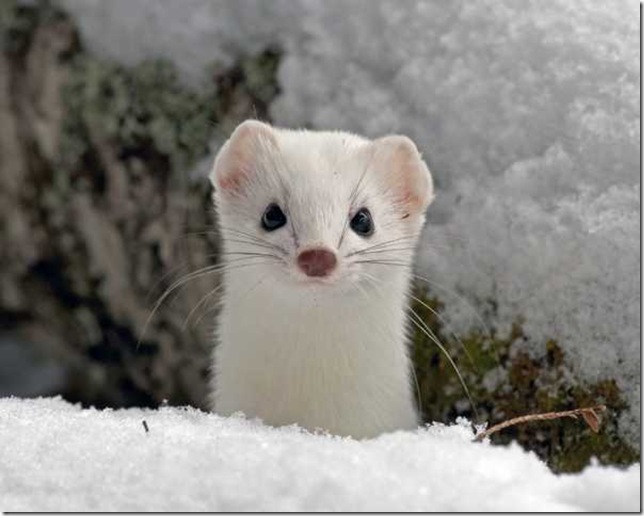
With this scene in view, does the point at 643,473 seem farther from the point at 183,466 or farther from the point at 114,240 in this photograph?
the point at 114,240

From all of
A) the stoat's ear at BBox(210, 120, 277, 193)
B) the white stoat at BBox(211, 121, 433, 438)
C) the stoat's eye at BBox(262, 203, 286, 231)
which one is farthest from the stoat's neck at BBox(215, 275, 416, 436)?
the stoat's ear at BBox(210, 120, 277, 193)

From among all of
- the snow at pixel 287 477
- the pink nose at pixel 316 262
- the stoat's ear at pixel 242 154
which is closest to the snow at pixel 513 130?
the stoat's ear at pixel 242 154

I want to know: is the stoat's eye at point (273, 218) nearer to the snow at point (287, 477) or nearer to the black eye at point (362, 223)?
the black eye at point (362, 223)

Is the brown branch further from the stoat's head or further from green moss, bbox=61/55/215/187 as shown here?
green moss, bbox=61/55/215/187

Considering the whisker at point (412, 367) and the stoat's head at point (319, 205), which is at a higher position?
the stoat's head at point (319, 205)

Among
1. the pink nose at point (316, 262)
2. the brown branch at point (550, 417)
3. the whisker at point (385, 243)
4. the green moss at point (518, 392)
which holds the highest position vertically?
the whisker at point (385, 243)

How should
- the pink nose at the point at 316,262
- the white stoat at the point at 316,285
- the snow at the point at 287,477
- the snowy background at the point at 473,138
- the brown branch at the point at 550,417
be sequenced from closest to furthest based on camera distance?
the snow at the point at 287,477 < the brown branch at the point at 550,417 < the snowy background at the point at 473,138 < the pink nose at the point at 316,262 < the white stoat at the point at 316,285

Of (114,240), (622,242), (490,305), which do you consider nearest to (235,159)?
(490,305)
